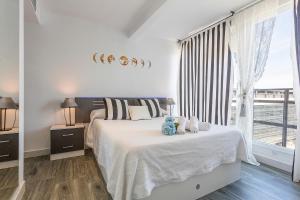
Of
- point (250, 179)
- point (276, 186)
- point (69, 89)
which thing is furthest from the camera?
point (69, 89)

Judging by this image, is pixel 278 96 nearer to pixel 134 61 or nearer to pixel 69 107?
pixel 134 61

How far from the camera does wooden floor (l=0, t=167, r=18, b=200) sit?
5.03 feet

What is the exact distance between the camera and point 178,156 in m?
1.60

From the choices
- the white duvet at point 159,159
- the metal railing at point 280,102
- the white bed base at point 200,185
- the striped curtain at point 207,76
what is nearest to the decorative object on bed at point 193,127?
the white duvet at point 159,159

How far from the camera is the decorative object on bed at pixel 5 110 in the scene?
5.27 feet

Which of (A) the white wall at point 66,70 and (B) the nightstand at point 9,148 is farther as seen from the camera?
(A) the white wall at point 66,70

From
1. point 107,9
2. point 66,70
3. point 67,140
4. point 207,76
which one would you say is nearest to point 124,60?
point 107,9

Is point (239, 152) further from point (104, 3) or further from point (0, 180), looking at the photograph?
point (104, 3)

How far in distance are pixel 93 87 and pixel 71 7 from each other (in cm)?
147

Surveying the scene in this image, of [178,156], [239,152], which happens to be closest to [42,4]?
[178,156]

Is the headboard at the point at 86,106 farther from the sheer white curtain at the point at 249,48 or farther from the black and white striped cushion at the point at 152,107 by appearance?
the sheer white curtain at the point at 249,48

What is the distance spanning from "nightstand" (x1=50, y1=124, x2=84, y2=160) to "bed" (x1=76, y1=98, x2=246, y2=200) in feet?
4.26

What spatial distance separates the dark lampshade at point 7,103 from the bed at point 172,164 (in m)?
1.05

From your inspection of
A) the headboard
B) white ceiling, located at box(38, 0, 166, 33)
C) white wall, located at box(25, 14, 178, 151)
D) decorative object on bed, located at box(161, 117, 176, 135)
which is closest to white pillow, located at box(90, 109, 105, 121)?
the headboard
